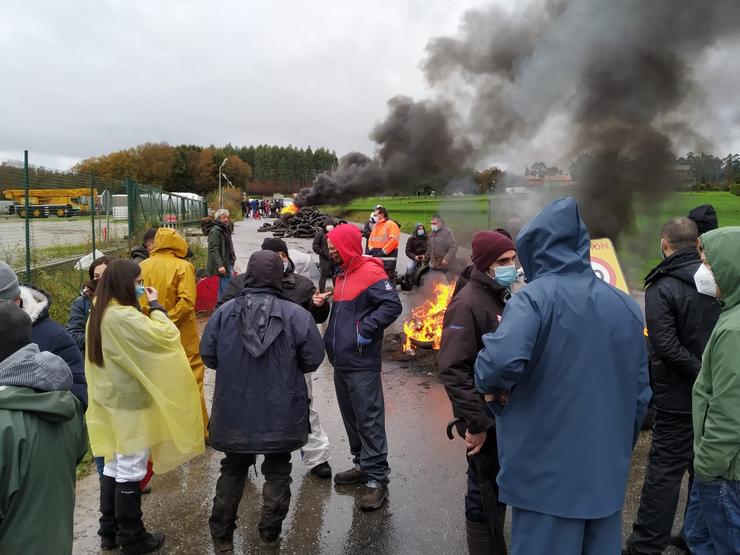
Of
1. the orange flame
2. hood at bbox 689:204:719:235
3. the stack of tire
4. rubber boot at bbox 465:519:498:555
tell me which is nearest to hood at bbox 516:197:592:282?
rubber boot at bbox 465:519:498:555

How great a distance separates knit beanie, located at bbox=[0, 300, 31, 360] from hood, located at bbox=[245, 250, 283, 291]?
1.49 meters

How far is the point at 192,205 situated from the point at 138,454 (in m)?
28.7

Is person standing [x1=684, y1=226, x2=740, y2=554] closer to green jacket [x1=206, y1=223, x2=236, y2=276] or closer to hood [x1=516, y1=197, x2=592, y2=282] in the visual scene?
hood [x1=516, y1=197, x2=592, y2=282]

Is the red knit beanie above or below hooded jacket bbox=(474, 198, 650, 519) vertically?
above

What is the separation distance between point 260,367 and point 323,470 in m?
1.38

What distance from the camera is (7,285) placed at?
2.53m

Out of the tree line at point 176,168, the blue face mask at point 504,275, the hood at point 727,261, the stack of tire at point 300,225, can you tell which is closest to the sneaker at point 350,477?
the blue face mask at point 504,275

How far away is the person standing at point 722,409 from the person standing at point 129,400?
2.80 m

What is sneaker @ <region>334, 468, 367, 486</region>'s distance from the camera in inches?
161

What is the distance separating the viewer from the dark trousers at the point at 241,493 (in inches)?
129

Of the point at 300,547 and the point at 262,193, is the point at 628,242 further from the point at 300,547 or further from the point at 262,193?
the point at 262,193

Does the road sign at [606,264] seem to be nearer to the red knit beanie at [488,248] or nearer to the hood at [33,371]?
the red knit beanie at [488,248]

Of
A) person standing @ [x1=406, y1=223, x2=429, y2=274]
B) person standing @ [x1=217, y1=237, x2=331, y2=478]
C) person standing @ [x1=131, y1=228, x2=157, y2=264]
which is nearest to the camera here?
person standing @ [x1=217, y1=237, x2=331, y2=478]

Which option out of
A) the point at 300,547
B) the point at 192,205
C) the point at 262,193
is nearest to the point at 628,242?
the point at 300,547
